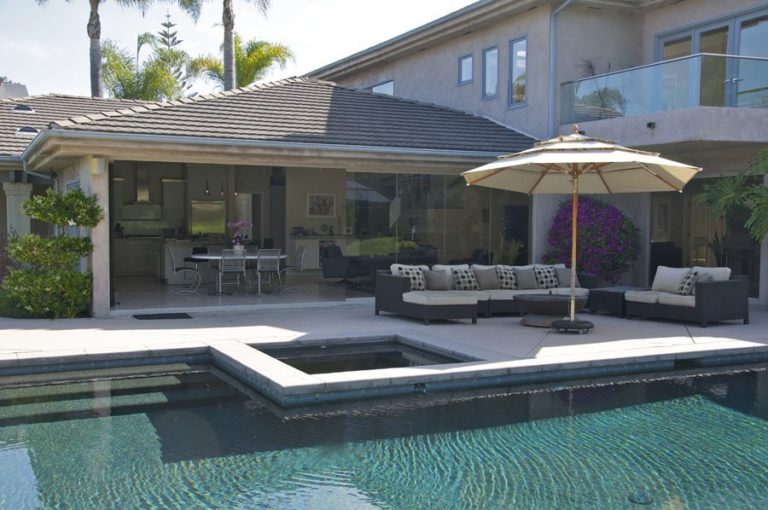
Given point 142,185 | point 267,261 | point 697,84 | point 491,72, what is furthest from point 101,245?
point 697,84

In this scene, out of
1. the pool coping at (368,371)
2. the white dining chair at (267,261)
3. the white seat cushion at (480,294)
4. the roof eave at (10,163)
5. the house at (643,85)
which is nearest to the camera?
the pool coping at (368,371)

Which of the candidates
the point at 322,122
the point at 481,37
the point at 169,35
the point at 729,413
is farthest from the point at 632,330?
the point at 169,35

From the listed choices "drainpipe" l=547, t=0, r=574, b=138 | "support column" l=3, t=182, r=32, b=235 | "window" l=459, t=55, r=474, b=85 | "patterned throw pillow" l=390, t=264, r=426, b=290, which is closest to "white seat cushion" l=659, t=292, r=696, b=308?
"patterned throw pillow" l=390, t=264, r=426, b=290

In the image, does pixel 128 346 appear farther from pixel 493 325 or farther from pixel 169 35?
pixel 169 35

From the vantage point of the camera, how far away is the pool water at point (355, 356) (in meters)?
9.14

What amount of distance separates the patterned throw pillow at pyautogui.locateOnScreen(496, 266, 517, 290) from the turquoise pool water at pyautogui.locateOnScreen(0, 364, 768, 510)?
4743 millimetres

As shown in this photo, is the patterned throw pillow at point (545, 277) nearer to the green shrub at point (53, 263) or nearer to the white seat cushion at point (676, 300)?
the white seat cushion at point (676, 300)

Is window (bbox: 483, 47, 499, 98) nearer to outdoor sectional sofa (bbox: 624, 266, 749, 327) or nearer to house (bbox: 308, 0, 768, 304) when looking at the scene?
house (bbox: 308, 0, 768, 304)

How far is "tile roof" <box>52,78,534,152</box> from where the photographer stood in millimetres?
12508

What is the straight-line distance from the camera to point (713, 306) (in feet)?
37.5

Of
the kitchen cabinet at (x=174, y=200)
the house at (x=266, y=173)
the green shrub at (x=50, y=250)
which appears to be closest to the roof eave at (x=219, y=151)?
the house at (x=266, y=173)

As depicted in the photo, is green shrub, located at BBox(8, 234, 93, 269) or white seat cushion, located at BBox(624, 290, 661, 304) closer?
green shrub, located at BBox(8, 234, 93, 269)

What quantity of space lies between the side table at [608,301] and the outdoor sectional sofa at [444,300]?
0.80ft

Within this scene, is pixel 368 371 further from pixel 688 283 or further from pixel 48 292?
pixel 688 283
